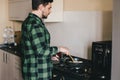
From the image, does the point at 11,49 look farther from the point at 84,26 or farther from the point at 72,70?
the point at 72,70

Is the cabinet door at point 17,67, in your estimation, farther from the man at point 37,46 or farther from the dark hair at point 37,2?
the dark hair at point 37,2

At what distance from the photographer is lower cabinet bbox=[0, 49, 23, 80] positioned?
3324mm

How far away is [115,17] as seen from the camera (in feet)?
6.23

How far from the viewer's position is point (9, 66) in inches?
Result: 144

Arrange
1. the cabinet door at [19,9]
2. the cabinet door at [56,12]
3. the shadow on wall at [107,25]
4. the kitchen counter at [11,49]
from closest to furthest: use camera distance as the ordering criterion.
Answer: the shadow on wall at [107,25] < the cabinet door at [56,12] < the cabinet door at [19,9] < the kitchen counter at [11,49]

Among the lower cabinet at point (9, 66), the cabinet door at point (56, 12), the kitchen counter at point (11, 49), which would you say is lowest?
the lower cabinet at point (9, 66)

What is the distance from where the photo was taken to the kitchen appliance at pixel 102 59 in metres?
2.33

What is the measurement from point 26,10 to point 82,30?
84 centimetres

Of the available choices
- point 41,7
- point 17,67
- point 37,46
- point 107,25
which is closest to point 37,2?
point 41,7

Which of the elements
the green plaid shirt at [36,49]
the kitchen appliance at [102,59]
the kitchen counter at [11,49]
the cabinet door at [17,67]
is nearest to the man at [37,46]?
the green plaid shirt at [36,49]

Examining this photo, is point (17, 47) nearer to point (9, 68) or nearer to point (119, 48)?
point (9, 68)

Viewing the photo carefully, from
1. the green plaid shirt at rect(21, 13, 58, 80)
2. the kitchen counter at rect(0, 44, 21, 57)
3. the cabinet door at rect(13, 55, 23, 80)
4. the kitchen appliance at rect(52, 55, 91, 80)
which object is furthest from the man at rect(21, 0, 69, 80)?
the kitchen counter at rect(0, 44, 21, 57)

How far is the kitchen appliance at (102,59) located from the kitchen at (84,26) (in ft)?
1.34

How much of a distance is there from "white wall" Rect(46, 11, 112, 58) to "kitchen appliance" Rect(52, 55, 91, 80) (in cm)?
20
